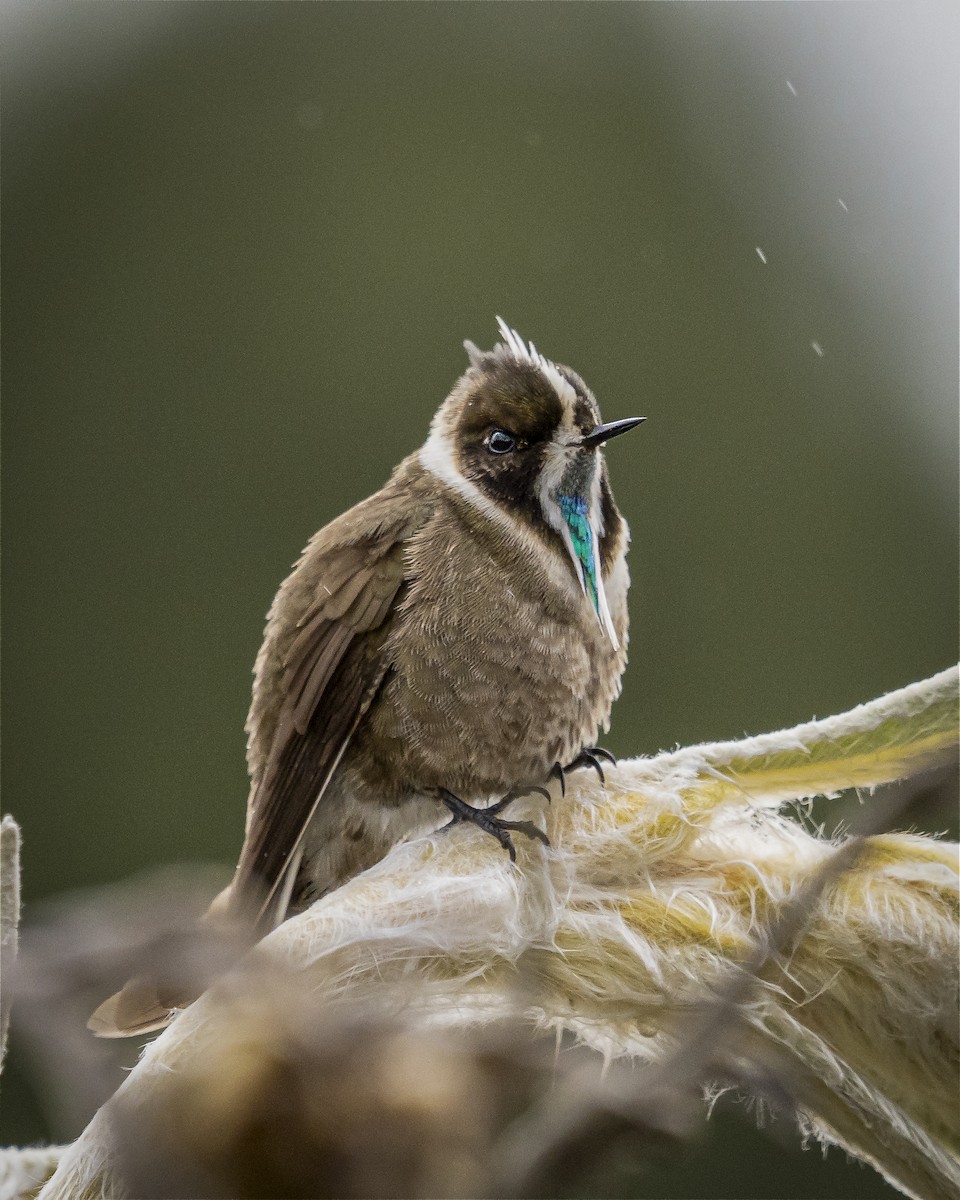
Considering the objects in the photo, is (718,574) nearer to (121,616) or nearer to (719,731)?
(719,731)

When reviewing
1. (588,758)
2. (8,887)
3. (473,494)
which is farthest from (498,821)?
(473,494)

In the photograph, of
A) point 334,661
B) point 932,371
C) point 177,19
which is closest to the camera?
point 334,661

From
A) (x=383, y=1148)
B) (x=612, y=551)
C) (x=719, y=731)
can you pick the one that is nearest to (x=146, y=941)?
(x=383, y=1148)

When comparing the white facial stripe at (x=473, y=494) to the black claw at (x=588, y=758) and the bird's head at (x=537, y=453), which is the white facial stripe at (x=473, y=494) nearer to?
the bird's head at (x=537, y=453)

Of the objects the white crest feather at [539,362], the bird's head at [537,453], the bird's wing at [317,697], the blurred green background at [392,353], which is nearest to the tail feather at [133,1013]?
the bird's wing at [317,697]

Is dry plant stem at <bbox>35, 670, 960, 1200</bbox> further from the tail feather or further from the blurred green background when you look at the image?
the blurred green background

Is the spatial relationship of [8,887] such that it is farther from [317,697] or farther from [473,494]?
[473,494]
